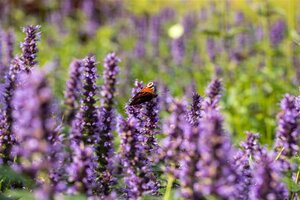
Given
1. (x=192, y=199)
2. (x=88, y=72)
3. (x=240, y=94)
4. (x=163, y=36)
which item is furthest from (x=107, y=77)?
(x=163, y=36)

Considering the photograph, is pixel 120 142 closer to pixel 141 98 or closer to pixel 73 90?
pixel 141 98

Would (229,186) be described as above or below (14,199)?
below

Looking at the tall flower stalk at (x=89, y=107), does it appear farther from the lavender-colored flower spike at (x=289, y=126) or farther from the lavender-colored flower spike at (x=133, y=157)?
the lavender-colored flower spike at (x=289, y=126)

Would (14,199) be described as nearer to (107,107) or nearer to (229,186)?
(107,107)

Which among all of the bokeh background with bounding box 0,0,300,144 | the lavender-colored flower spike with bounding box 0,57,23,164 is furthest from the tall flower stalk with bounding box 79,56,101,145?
the bokeh background with bounding box 0,0,300,144

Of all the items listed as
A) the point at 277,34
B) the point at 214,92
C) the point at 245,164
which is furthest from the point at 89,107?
the point at 277,34

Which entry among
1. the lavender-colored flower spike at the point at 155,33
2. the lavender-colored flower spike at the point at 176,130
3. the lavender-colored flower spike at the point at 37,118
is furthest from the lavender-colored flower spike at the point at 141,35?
the lavender-colored flower spike at the point at 37,118

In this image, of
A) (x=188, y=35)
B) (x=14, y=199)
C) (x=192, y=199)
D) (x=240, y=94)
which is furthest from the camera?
(x=188, y=35)
